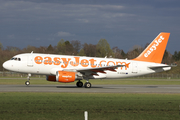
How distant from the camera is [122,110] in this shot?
14773 millimetres

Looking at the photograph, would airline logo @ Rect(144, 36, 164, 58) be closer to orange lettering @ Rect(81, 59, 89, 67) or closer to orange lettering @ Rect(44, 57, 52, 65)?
orange lettering @ Rect(81, 59, 89, 67)

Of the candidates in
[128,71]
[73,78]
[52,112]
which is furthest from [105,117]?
[128,71]

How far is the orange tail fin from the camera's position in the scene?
125ft

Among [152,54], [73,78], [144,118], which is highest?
[152,54]

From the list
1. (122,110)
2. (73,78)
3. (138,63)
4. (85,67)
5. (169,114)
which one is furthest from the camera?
(138,63)

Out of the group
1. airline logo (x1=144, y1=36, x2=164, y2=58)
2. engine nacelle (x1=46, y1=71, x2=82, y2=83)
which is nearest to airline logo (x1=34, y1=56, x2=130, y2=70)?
engine nacelle (x1=46, y1=71, x2=82, y2=83)

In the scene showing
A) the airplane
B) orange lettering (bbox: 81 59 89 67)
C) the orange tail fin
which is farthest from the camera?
the orange tail fin

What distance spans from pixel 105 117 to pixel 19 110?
4.83m

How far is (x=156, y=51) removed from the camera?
3816cm

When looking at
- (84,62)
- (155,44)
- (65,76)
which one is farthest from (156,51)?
(65,76)

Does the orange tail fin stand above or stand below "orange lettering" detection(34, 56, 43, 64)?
above

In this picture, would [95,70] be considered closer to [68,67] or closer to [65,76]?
[68,67]

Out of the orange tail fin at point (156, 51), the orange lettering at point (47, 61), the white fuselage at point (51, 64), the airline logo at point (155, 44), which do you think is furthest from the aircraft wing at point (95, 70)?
the airline logo at point (155, 44)

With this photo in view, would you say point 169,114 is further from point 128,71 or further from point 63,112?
point 128,71
